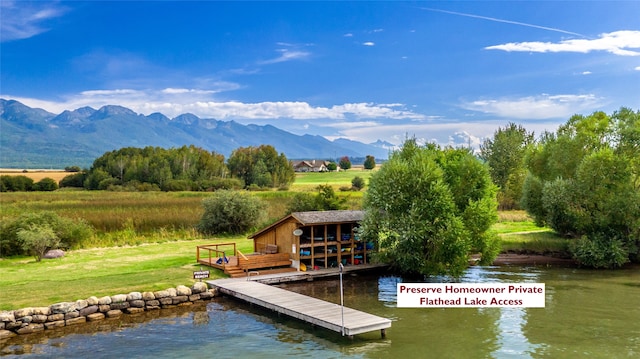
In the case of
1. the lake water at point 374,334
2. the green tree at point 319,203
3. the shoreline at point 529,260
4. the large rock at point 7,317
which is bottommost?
the lake water at point 374,334

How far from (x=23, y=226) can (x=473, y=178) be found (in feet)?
86.4

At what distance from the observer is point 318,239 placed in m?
30.1

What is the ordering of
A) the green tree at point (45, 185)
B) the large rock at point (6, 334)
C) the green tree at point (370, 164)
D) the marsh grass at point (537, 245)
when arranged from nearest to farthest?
the large rock at point (6, 334) → the marsh grass at point (537, 245) → the green tree at point (45, 185) → the green tree at point (370, 164)

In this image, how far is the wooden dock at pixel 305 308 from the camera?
18.6 meters

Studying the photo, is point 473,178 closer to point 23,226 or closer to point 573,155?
point 573,155

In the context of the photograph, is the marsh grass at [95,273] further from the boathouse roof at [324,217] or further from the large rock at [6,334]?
the boathouse roof at [324,217]

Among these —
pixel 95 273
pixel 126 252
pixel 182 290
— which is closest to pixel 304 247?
pixel 182 290

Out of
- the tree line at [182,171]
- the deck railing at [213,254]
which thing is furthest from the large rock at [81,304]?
the tree line at [182,171]

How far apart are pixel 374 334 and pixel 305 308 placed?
3.22 m

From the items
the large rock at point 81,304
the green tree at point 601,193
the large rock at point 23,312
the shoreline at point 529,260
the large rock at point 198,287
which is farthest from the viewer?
the shoreline at point 529,260

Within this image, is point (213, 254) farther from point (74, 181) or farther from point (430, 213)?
point (74, 181)

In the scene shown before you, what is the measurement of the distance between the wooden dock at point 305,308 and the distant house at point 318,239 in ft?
13.5

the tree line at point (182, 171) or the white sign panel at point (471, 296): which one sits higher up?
the tree line at point (182, 171)

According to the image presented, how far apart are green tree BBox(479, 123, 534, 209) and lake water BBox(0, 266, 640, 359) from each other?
4015 centimetres
